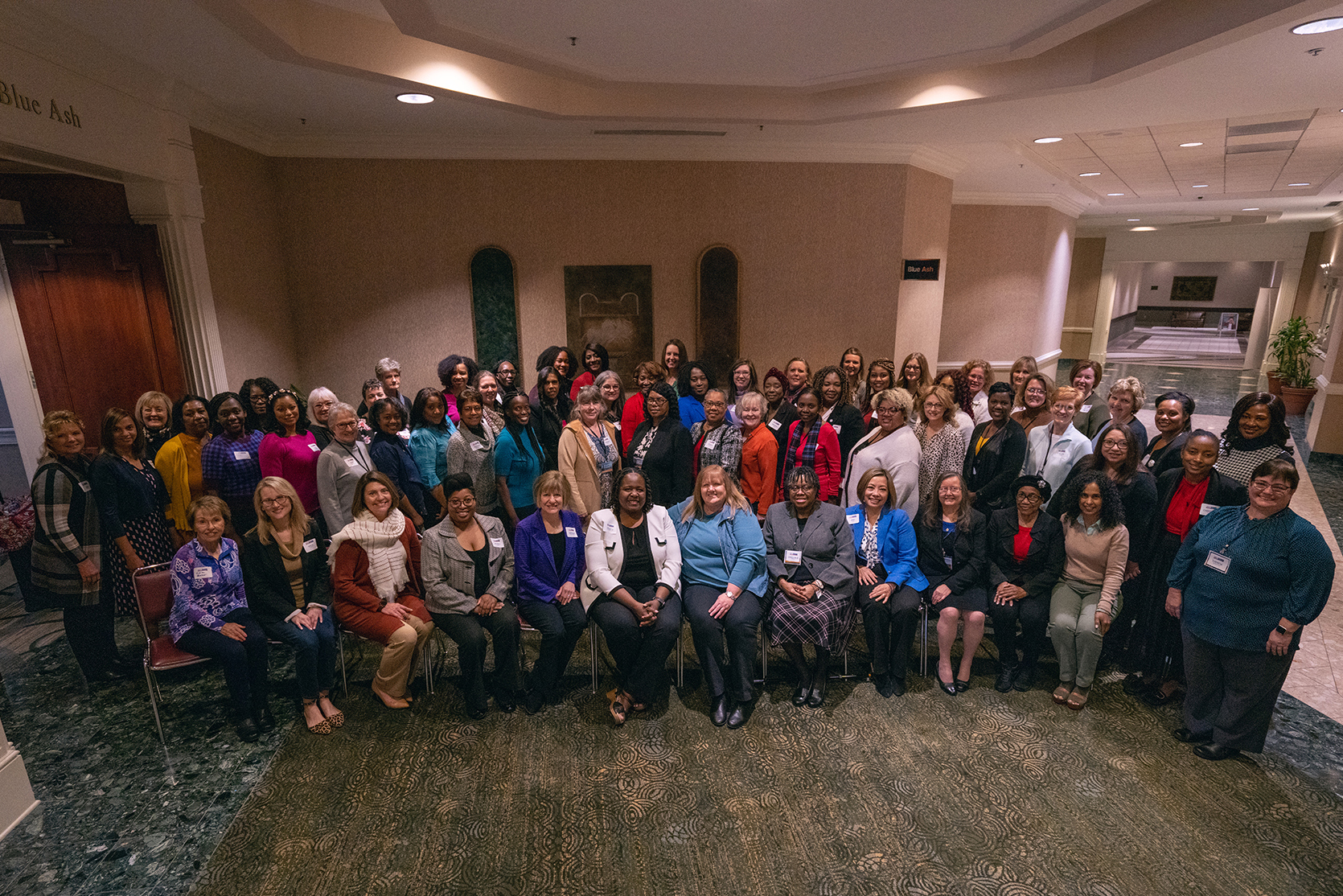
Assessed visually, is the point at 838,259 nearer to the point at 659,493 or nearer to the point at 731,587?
the point at 659,493

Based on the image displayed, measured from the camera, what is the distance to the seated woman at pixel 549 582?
3684 mm

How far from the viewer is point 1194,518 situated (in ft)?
11.6

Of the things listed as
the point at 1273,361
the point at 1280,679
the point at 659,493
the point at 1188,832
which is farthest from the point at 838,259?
the point at 1273,361

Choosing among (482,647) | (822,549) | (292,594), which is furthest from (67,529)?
(822,549)

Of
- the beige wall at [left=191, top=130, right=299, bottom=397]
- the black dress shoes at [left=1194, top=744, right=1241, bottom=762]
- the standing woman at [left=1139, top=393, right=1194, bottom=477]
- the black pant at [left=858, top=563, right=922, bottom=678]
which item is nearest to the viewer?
the black dress shoes at [left=1194, top=744, right=1241, bottom=762]

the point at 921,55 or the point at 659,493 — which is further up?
the point at 921,55

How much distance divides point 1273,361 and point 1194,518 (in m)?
16.0

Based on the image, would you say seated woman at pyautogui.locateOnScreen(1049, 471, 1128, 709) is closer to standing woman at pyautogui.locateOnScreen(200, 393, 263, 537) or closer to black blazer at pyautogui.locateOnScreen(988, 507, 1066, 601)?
black blazer at pyautogui.locateOnScreen(988, 507, 1066, 601)

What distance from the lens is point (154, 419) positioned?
4.12m

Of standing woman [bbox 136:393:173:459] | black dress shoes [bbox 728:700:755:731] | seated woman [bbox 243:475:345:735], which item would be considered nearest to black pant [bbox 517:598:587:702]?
black dress shoes [bbox 728:700:755:731]

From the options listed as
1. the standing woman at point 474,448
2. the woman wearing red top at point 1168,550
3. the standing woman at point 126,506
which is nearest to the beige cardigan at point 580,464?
the standing woman at point 474,448

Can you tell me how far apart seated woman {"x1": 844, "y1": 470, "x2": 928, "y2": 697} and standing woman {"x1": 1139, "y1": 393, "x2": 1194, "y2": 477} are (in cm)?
149

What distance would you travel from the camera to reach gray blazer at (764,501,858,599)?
150 inches

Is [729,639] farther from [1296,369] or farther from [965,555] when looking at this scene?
[1296,369]
